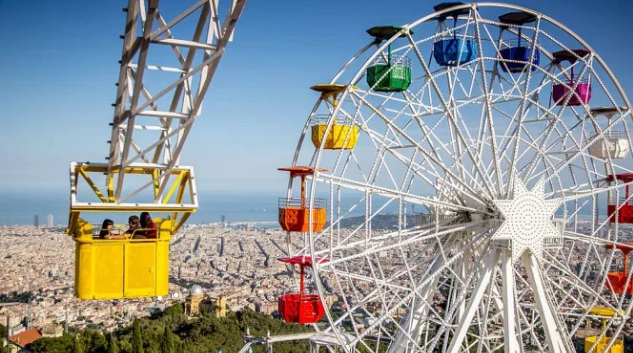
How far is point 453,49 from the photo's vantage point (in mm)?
11797

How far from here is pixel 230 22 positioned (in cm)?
645

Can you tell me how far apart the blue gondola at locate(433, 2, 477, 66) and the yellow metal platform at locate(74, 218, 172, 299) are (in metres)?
6.42

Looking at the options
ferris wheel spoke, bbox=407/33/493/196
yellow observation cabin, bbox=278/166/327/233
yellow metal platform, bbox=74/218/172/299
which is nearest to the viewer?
yellow metal platform, bbox=74/218/172/299

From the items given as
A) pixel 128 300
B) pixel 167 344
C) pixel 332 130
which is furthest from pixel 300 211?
pixel 128 300

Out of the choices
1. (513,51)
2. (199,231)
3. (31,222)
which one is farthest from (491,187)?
(31,222)

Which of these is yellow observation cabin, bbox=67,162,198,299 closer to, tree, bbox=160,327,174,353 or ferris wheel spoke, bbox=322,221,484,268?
ferris wheel spoke, bbox=322,221,484,268

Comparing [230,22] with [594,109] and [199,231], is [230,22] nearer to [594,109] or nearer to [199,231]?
[594,109]

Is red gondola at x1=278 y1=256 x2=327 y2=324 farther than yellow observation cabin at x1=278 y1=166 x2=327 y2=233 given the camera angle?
Yes

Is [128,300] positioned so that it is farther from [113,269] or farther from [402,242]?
[113,269]

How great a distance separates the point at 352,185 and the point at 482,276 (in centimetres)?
226

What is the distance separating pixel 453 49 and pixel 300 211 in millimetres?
3400

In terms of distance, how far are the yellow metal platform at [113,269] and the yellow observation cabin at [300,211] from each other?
182 inches

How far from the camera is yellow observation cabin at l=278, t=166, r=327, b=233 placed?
1152cm

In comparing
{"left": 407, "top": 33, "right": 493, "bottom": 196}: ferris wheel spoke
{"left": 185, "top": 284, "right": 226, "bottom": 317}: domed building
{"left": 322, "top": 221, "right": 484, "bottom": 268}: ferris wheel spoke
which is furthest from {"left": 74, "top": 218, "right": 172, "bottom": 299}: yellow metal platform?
{"left": 185, "top": 284, "right": 226, "bottom": 317}: domed building
